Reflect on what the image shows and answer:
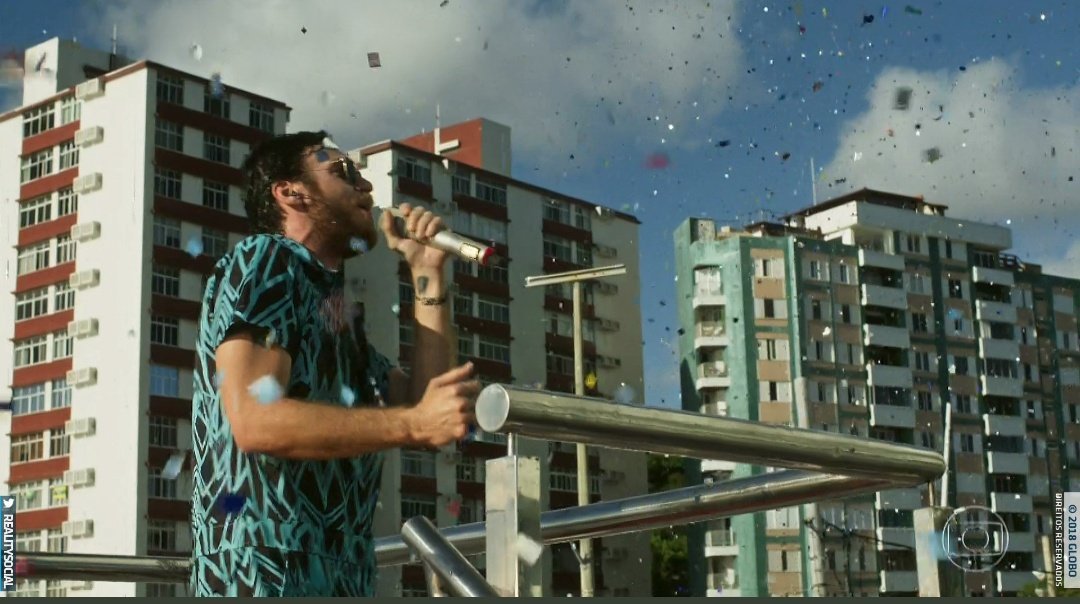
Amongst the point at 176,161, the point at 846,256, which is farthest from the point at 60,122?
the point at 846,256

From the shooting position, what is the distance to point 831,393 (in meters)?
38.8

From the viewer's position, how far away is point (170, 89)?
90.5 ft

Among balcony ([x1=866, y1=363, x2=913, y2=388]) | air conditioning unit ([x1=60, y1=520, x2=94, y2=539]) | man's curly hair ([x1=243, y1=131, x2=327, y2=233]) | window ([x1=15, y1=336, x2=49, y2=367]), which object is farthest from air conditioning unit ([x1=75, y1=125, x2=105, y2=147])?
man's curly hair ([x1=243, y1=131, x2=327, y2=233])

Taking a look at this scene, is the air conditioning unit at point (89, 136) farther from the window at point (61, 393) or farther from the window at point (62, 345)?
the window at point (61, 393)

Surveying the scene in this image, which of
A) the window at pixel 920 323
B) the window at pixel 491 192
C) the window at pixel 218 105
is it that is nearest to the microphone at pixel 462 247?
the window at pixel 218 105

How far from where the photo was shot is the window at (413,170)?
3011 centimetres

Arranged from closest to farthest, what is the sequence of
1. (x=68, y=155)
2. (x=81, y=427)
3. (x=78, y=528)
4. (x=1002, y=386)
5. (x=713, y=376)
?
(x=78, y=528) < (x=81, y=427) < (x=68, y=155) < (x=713, y=376) < (x=1002, y=386)

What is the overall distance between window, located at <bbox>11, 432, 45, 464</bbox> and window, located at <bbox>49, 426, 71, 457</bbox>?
0.14 metres

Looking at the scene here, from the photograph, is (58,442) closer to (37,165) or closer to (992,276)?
(37,165)

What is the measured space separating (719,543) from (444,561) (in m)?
37.2

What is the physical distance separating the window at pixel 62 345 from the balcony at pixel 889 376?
19368 mm

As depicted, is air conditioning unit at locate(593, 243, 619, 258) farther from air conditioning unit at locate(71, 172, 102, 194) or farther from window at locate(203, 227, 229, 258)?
air conditioning unit at locate(71, 172, 102, 194)

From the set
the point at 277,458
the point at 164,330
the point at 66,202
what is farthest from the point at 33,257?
the point at 277,458

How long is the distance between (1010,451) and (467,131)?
1798 centimetres
